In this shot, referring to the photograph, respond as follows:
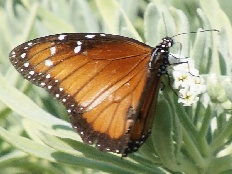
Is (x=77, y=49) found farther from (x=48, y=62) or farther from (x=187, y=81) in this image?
(x=187, y=81)

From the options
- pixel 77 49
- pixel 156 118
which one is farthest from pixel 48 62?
pixel 156 118

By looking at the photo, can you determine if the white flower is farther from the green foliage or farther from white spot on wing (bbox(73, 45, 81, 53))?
white spot on wing (bbox(73, 45, 81, 53))

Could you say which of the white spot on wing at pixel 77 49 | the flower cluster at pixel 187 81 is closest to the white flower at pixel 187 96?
the flower cluster at pixel 187 81

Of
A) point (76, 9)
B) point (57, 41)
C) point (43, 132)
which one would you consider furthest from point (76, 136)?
point (76, 9)

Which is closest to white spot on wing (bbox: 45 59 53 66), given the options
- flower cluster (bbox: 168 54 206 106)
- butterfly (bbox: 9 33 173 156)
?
butterfly (bbox: 9 33 173 156)

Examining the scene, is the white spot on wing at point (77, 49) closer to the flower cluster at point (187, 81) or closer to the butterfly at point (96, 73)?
the butterfly at point (96, 73)

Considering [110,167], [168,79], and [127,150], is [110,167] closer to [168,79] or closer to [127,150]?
[127,150]
